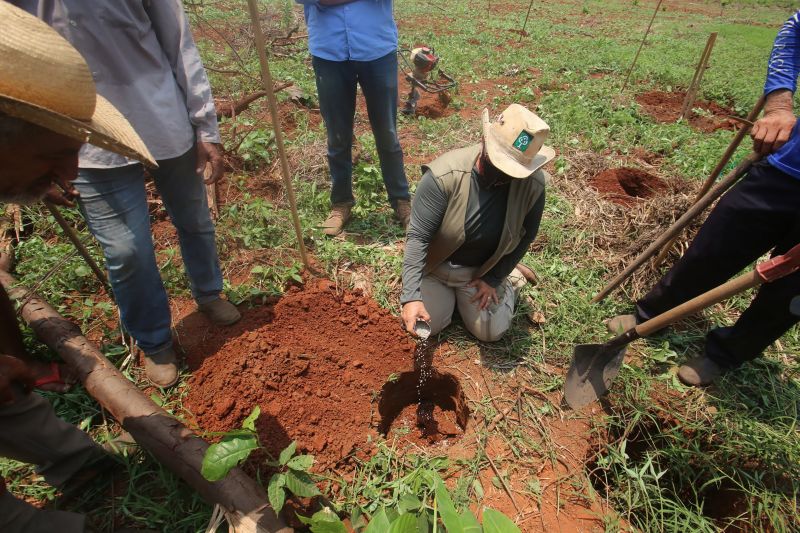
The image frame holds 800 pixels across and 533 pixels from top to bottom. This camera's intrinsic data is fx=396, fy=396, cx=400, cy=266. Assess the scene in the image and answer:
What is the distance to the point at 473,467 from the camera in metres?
2.16

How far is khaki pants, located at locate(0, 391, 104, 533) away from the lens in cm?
141

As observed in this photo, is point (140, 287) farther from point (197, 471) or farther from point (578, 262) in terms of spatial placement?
point (578, 262)

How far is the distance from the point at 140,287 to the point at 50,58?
1.29m

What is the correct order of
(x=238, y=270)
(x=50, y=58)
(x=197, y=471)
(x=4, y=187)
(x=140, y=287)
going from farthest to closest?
(x=238, y=270)
(x=140, y=287)
(x=197, y=471)
(x=4, y=187)
(x=50, y=58)

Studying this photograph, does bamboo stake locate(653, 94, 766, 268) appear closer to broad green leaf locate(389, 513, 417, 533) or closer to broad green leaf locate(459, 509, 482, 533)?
broad green leaf locate(459, 509, 482, 533)

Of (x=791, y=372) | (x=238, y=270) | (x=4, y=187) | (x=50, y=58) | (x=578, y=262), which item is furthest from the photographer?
(x=578, y=262)

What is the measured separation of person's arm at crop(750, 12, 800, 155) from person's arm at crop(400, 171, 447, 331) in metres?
Answer: 1.69

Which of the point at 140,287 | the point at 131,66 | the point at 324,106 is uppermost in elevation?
the point at 131,66

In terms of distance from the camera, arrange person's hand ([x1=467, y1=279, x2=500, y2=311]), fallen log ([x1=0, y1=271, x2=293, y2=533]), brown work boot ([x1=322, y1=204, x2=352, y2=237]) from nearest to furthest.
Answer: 1. fallen log ([x1=0, y1=271, x2=293, y2=533])
2. person's hand ([x1=467, y1=279, x2=500, y2=311])
3. brown work boot ([x1=322, y1=204, x2=352, y2=237])

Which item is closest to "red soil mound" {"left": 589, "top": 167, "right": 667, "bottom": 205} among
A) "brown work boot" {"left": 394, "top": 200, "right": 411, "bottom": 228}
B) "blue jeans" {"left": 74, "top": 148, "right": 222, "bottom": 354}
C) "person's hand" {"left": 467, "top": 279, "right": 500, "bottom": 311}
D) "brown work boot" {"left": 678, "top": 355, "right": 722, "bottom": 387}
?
"brown work boot" {"left": 678, "top": 355, "right": 722, "bottom": 387}

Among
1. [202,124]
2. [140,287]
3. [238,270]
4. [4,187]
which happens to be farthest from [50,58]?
[238,270]

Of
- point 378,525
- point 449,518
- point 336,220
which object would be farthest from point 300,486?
point 336,220

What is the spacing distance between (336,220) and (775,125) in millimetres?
2986

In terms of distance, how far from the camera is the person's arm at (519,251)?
2516 millimetres
